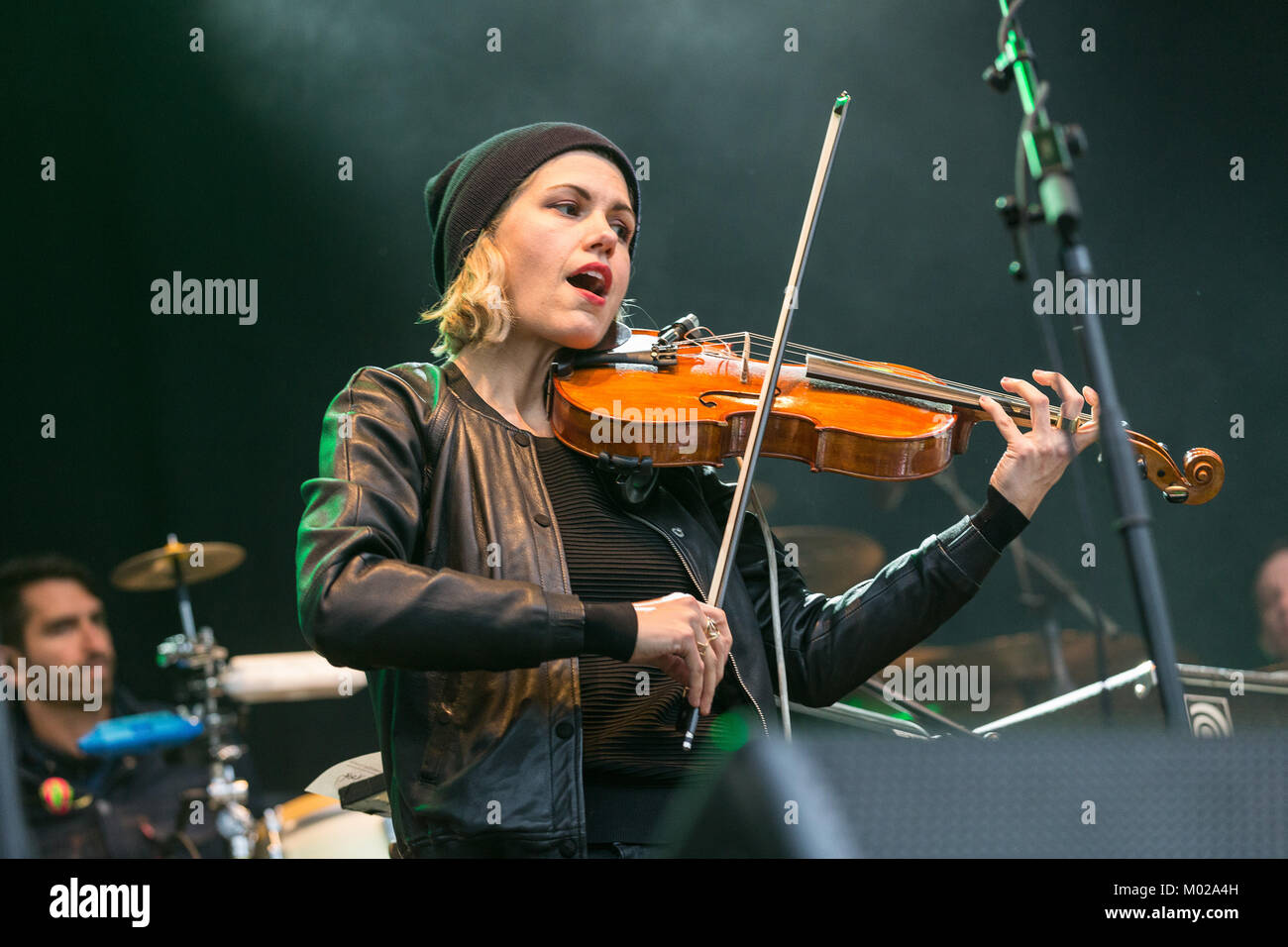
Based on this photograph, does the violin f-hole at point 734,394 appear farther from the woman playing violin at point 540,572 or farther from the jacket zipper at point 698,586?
the jacket zipper at point 698,586

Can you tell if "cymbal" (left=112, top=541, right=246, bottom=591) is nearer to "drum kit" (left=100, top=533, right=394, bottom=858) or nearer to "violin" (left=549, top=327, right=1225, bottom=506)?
"drum kit" (left=100, top=533, right=394, bottom=858)

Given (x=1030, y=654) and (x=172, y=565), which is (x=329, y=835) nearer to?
(x=172, y=565)

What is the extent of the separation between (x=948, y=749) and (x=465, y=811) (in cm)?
81

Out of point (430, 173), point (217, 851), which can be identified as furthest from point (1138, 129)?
point (217, 851)

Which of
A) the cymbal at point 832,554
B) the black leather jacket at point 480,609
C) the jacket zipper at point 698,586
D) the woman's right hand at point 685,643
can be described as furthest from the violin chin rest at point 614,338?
the cymbal at point 832,554

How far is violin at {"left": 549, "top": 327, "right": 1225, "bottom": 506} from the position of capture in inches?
73.7

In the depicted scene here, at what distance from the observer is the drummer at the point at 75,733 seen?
3355 mm

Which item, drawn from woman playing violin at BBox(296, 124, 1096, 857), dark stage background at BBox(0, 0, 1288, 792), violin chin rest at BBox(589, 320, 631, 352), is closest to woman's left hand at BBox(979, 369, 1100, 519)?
woman playing violin at BBox(296, 124, 1096, 857)

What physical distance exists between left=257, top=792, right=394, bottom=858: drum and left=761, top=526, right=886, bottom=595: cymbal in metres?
1.50

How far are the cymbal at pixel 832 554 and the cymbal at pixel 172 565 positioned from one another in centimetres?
178

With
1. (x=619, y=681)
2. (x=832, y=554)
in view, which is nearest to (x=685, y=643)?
(x=619, y=681)

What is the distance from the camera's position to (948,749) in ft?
3.07
